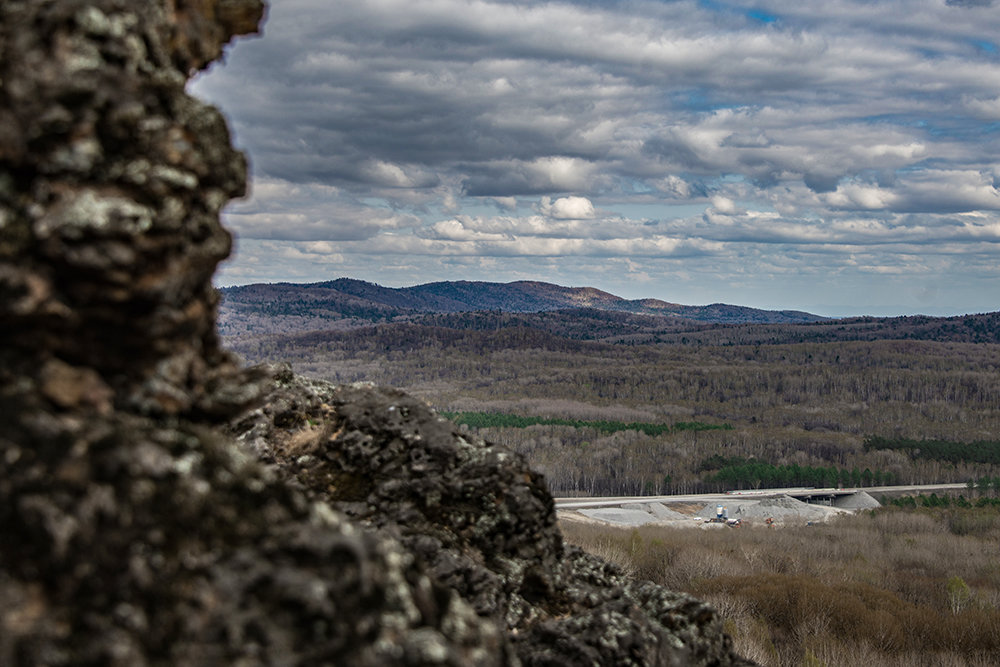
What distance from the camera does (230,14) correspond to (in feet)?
26.3

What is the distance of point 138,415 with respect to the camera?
5.89 metres

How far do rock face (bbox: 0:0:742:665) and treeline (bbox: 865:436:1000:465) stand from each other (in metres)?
204

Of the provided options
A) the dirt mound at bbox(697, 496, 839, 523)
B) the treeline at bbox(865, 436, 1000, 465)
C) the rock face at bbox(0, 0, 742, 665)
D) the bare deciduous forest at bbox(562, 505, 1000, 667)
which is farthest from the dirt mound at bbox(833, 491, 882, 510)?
the rock face at bbox(0, 0, 742, 665)

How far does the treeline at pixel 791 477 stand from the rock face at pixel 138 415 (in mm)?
170608

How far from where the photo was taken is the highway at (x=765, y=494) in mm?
142750

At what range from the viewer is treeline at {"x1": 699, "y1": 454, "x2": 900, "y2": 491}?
16688 cm

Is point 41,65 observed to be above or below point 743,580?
above

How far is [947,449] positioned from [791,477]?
46.3 m

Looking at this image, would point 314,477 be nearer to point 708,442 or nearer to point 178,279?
point 178,279

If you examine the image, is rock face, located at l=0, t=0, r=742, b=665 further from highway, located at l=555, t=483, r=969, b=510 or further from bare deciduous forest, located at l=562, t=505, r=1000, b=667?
highway, located at l=555, t=483, r=969, b=510

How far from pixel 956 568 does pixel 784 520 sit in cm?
5160

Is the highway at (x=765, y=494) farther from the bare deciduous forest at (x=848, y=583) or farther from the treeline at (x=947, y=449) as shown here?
the bare deciduous forest at (x=848, y=583)

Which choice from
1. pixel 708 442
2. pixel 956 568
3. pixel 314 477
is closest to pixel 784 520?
pixel 956 568

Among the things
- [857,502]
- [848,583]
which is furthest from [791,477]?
[848,583]
